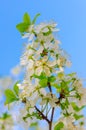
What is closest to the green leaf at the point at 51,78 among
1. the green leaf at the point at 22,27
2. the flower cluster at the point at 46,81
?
the flower cluster at the point at 46,81

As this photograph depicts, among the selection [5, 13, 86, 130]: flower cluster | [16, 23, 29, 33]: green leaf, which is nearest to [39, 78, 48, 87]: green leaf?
[5, 13, 86, 130]: flower cluster

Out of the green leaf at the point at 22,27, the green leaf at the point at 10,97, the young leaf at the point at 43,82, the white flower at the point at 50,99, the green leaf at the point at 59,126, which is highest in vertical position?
the green leaf at the point at 22,27

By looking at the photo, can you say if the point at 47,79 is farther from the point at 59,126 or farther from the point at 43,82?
the point at 59,126

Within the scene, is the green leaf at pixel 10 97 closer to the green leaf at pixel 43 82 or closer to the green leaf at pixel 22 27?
the green leaf at pixel 43 82

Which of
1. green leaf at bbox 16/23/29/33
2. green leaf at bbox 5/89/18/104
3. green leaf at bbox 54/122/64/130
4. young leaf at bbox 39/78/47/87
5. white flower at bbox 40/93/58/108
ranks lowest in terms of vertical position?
green leaf at bbox 54/122/64/130

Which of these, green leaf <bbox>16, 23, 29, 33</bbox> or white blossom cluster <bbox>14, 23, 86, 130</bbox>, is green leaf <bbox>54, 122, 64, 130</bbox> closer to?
white blossom cluster <bbox>14, 23, 86, 130</bbox>

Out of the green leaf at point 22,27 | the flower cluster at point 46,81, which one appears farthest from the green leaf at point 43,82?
the green leaf at point 22,27

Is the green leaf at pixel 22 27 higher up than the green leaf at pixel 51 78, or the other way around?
the green leaf at pixel 22 27

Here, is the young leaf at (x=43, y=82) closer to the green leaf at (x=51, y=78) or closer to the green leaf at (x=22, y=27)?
the green leaf at (x=51, y=78)

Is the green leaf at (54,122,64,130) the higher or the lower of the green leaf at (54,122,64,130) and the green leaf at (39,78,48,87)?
the lower

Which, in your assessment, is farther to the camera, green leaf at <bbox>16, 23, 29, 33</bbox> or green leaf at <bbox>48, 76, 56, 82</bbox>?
green leaf at <bbox>16, 23, 29, 33</bbox>

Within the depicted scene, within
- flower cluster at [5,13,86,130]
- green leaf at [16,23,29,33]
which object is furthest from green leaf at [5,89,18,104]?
green leaf at [16,23,29,33]

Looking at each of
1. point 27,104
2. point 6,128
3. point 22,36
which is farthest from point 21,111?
point 6,128

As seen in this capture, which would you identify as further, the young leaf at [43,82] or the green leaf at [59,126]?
the green leaf at [59,126]
